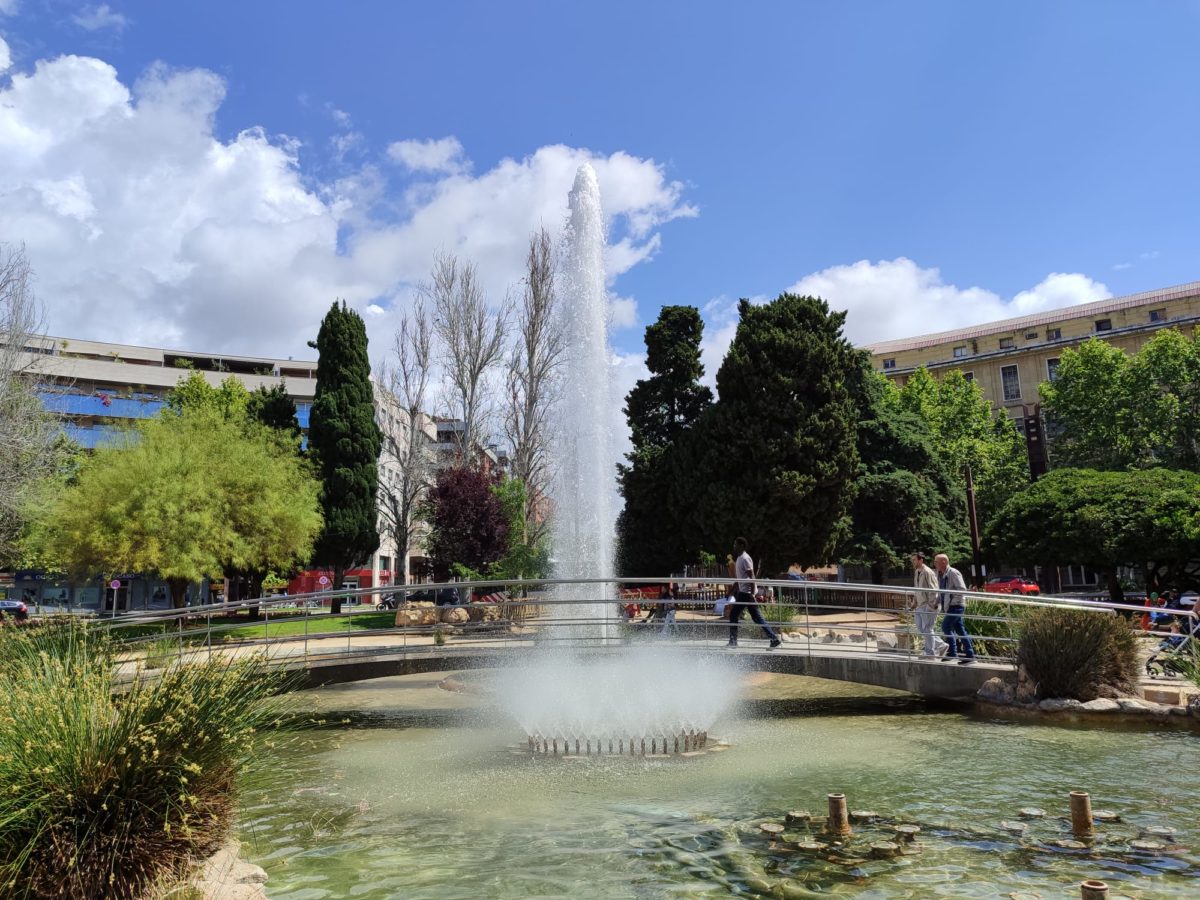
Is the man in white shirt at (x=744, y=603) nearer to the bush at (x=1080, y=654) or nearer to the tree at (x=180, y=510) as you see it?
the bush at (x=1080, y=654)

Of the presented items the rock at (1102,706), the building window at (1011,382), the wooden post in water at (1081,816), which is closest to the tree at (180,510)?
the rock at (1102,706)

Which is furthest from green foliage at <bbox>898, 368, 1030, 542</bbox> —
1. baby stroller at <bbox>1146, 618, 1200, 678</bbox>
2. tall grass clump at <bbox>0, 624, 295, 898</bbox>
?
tall grass clump at <bbox>0, 624, 295, 898</bbox>

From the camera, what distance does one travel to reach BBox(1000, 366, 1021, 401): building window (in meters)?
60.7

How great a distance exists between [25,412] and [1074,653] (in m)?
27.3

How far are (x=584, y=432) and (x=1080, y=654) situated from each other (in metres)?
12.4

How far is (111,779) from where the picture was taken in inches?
185

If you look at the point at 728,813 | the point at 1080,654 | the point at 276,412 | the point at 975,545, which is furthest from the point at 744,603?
the point at 276,412

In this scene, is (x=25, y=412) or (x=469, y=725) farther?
(x=25, y=412)

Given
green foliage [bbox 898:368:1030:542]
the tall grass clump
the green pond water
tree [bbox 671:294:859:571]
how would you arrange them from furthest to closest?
green foliage [bbox 898:368:1030:542] < tree [bbox 671:294:859:571] < the green pond water < the tall grass clump

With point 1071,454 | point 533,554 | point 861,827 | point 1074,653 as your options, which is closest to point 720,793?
point 861,827

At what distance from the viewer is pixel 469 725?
1399 centimetres

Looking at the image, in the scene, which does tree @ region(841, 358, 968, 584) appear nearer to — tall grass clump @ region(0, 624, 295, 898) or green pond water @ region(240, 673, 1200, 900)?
green pond water @ region(240, 673, 1200, 900)

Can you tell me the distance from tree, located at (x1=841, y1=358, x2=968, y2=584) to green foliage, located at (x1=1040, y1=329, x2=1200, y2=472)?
13814 millimetres

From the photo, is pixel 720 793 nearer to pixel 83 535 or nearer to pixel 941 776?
pixel 941 776
